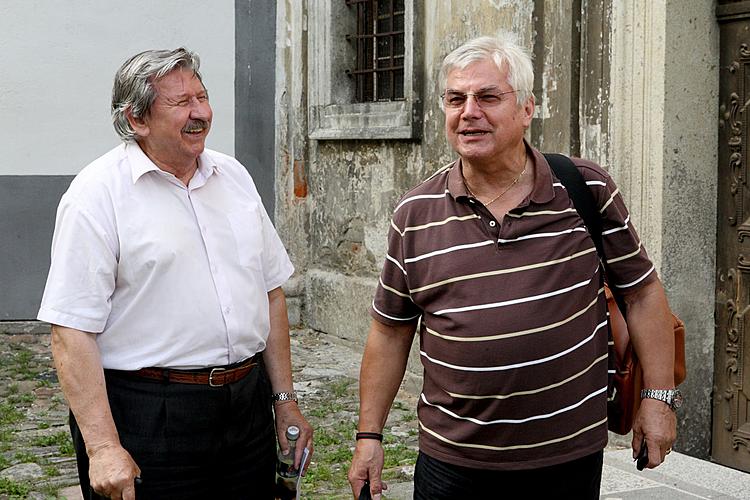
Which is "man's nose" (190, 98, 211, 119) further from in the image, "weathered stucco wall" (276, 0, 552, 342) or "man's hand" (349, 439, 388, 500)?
"weathered stucco wall" (276, 0, 552, 342)

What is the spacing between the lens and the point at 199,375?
10.00ft

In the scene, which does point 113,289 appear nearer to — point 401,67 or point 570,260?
point 570,260

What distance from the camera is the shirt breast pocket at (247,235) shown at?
10.4 feet

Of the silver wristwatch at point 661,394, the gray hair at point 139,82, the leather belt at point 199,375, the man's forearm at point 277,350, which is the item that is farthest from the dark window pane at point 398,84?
the silver wristwatch at point 661,394

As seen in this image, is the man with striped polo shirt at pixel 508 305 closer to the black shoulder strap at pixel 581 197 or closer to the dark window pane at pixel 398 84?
the black shoulder strap at pixel 581 197

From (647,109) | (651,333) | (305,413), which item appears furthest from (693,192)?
(651,333)

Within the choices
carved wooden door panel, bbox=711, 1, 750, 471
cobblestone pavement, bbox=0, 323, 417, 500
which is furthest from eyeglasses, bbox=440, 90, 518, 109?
carved wooden door panel, bbox=711, 1, 750, 471

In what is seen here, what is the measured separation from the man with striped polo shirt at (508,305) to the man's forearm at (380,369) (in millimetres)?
63

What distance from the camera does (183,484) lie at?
304cm

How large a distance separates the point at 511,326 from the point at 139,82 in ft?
3.90

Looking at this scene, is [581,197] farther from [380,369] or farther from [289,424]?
[289,424]

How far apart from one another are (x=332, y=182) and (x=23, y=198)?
2537mm

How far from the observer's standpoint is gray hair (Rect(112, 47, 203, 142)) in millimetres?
3061

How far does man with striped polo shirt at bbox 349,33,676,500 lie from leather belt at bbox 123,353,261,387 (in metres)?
0.42
